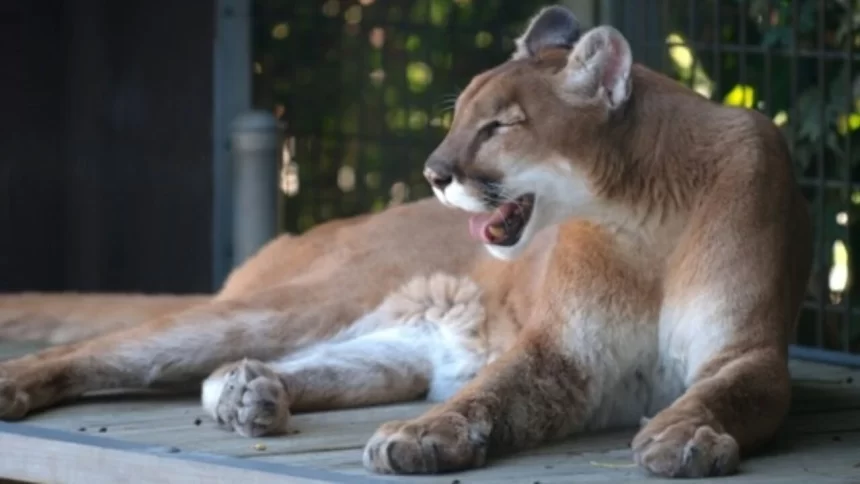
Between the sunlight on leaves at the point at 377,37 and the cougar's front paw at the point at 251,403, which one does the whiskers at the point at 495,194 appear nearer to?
the cougar's front paw at the point at 251,403

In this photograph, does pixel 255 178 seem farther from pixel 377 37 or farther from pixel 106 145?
pixel 106 145

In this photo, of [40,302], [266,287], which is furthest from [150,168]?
[266,287]

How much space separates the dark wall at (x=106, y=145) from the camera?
7.20 meters

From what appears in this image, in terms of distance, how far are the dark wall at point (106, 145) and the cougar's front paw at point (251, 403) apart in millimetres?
2709

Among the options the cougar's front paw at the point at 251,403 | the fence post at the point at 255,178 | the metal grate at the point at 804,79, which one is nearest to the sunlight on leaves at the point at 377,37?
the fence post at the point at 255,178

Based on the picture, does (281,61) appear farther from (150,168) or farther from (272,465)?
(272,465)

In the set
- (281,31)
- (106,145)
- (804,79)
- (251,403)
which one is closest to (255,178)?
(281,31)

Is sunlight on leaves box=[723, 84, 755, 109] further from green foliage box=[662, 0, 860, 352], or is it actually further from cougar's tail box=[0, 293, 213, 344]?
cougar's tail box=[0, 293, 213, 344]

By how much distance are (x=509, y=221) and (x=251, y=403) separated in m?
0.75

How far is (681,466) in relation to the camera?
381cm

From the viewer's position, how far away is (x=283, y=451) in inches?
168

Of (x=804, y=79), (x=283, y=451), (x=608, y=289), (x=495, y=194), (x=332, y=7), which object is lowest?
(x=283, y=451)

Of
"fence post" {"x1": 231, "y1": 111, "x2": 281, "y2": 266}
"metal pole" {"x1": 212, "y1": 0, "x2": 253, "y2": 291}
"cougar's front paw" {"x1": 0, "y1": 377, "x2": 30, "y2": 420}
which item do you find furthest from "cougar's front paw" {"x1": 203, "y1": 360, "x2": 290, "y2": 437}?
"metal pole" {"x1": 212, "y1": 0, "x2": 253, "y2": 291}

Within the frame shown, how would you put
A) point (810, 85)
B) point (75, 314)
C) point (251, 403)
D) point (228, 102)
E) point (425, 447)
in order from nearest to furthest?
point (425, 447) < point (251, 403) < point (75, 314) < point (810, 85) < point (228, 102)
